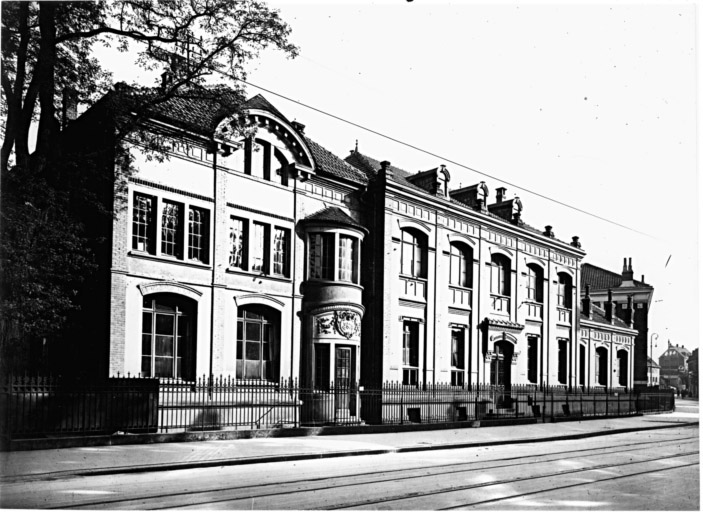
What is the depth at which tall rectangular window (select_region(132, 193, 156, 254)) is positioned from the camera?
A: 64.2 feet

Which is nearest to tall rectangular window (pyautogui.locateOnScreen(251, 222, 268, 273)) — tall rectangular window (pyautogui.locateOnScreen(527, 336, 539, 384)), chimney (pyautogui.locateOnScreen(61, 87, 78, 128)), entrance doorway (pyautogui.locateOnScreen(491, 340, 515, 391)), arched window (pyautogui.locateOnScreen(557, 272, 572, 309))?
chimney (pyautogui.locateOnScreen(61, 87, 78, 128))

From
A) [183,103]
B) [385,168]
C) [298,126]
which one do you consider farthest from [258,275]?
[385,168]

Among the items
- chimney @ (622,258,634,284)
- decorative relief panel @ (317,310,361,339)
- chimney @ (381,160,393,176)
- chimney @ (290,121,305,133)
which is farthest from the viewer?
chimney @ (381,160,393,176)

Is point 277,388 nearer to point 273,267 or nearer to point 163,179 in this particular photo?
point 273,267

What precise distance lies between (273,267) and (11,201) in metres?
9.69

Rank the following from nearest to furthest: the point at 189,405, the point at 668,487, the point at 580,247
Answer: the point at 668,487, the point at 189,405, the point at 580,247

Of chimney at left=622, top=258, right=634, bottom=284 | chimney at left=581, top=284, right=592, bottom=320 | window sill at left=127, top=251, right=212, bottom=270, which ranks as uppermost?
chimney at left=622, top=258, right=634, bottom=284

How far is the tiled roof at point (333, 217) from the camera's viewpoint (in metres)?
24.2

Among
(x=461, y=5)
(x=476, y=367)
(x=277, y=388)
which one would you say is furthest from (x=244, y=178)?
(x=476, y=367)

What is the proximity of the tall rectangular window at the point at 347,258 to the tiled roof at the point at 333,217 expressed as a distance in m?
0.51

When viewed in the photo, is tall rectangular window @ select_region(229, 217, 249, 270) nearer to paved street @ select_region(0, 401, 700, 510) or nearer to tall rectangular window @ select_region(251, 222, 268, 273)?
tall rectangular window @ select_region(251, 222, 268, 273)

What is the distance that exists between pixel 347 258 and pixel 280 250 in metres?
2.64

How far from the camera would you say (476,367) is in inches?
1190

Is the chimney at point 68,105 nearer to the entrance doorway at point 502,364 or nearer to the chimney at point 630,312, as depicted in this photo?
the entrance doorway at point 502,364
